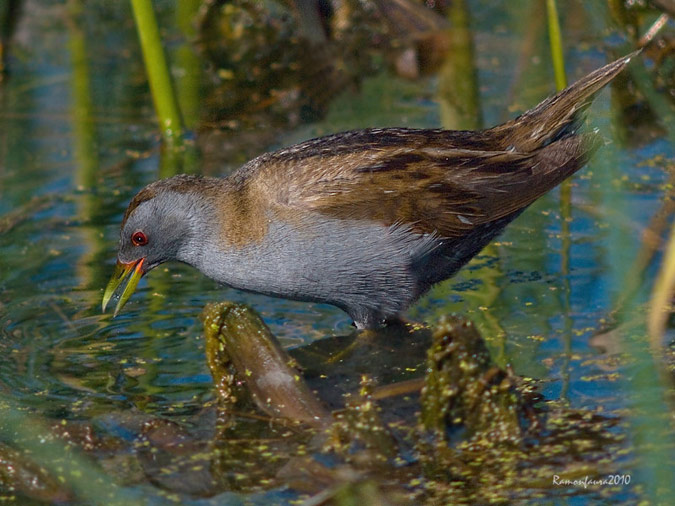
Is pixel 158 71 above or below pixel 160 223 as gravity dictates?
above

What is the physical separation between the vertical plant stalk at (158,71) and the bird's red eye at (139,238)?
188 cm

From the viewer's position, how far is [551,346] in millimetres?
3961

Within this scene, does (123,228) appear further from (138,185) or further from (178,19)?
(178,19)

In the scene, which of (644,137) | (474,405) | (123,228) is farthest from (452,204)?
(644,137)

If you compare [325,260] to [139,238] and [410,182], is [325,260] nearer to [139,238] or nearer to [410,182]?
[410,182]

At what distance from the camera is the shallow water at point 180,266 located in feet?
12.4

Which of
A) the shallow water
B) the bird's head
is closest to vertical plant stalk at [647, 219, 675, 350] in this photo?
the shallow water

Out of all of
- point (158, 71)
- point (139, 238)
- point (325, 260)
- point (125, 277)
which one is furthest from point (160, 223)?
point (158, 71)

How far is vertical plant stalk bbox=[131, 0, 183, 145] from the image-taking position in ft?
18.2

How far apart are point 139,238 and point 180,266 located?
942mm

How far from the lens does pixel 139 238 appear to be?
4.09m

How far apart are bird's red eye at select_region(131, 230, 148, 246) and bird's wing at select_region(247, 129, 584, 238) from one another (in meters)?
0.48

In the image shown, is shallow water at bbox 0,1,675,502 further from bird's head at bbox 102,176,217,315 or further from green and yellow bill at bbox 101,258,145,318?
bird's head at bbox 102,176,217,315

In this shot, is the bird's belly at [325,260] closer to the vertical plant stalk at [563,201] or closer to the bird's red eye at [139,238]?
the bird's red eye at [139,238]
